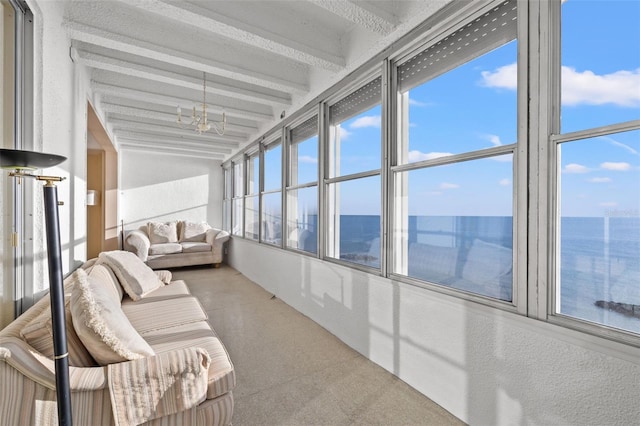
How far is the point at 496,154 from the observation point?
1.61 m

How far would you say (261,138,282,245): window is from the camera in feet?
14.4

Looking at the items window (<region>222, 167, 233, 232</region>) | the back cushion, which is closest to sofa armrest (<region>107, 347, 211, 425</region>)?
the back cushion

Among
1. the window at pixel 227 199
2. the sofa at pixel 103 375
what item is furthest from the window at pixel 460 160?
the window at pixel 227 199

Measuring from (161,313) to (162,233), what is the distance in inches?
186

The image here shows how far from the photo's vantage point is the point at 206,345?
67.3 inches

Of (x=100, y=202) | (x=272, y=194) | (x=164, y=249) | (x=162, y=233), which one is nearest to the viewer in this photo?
(x=272, y=194)

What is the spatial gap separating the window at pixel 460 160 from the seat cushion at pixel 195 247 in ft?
16.2

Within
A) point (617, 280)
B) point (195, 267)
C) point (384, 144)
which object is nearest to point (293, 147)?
point (384, 144)

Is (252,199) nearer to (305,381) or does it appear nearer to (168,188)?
(168,188)

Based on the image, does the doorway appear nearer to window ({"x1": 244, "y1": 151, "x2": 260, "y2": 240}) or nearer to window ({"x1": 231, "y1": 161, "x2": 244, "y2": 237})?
window ({"x1": 231, "y1": 161, "x2": 244, "y2": 237})

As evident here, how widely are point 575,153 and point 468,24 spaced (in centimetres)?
104

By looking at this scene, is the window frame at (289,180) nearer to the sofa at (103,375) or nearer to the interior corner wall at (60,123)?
the sofa at (103,375)

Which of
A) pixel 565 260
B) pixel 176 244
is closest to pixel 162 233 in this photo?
pixel 176 244

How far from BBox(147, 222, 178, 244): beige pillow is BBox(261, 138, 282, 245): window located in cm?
280
